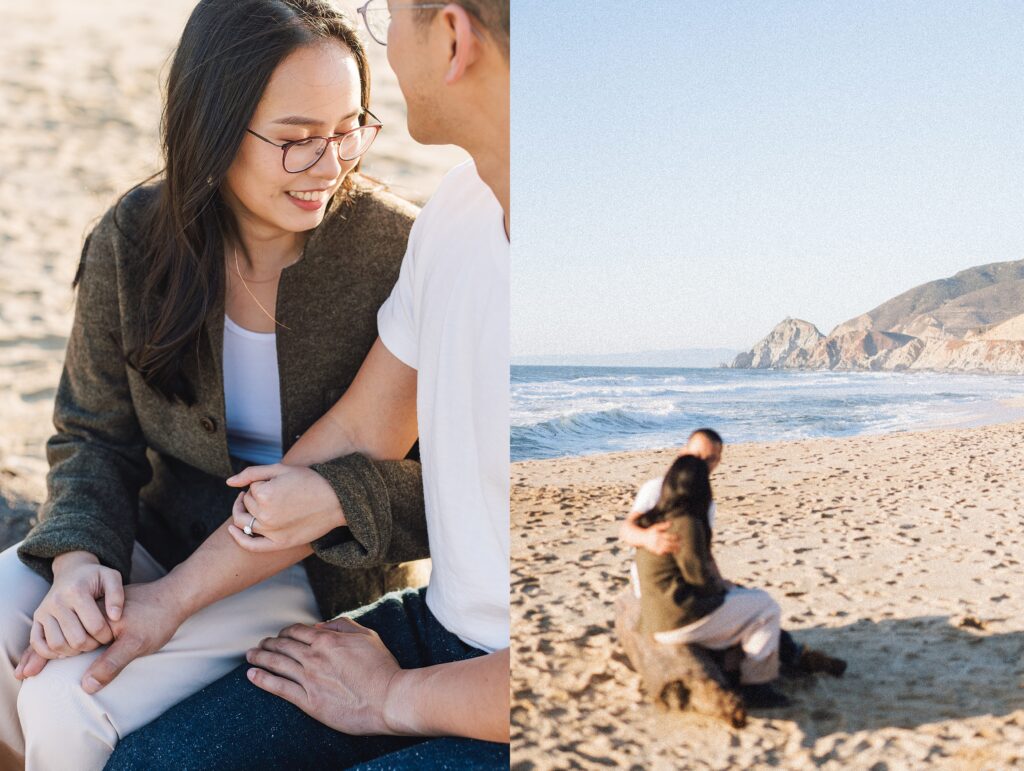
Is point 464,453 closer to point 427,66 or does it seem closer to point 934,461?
point 427,66

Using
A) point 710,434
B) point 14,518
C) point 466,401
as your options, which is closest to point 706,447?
point 710,434

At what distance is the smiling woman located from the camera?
5.32 ft

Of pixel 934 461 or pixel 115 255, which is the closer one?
pixel 934 461

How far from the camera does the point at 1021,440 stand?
1.06 metres

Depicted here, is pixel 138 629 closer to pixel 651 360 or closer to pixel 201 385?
pixel 201 385

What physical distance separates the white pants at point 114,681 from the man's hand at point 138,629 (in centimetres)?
2

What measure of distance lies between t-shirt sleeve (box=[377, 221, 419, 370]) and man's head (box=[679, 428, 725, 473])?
66 centimetres

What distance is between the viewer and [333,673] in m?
1.57

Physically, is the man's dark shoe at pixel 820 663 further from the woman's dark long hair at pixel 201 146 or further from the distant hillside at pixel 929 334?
the woman's dark long hair at pixel 201 146

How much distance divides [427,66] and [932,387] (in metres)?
0.66

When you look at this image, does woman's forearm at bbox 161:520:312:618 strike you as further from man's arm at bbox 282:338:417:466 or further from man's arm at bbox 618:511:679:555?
man's arm at bbox 618:511:679:555

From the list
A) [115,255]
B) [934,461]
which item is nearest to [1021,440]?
[934,461]

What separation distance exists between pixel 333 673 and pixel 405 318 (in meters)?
0.54

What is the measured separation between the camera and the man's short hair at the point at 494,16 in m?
1.13
